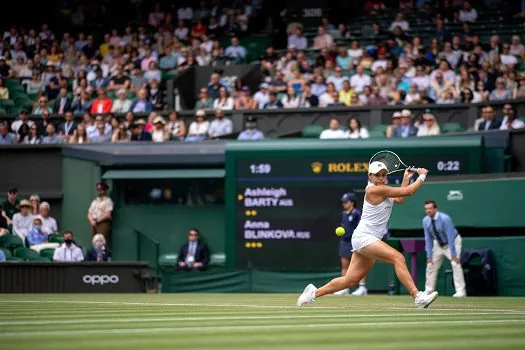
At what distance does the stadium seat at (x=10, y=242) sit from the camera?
80.5ft

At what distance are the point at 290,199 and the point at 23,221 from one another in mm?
6211

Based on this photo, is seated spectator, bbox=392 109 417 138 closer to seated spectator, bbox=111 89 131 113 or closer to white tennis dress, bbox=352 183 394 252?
seated spectator, bbox=111 89 131 113

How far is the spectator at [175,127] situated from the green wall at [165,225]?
2023 millimetres

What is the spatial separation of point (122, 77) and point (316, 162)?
9042 millimetres

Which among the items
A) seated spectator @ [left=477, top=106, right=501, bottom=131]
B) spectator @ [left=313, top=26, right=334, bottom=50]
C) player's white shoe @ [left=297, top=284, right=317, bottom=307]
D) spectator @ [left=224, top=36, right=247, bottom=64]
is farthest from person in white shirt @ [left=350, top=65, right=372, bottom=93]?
player's white shoe @ [left=297, top=284, right=317, bottom=307]

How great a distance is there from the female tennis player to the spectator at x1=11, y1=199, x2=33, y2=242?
541 inches

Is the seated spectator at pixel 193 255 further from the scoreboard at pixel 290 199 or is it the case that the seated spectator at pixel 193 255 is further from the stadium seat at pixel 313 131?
the stadium seat at pixel 313 131

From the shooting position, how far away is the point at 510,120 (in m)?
24.4

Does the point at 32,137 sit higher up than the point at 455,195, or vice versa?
the point at 32,137

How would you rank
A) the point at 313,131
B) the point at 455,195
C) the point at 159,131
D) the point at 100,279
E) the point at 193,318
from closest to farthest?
the point at 193,318 → the point at 455,195 → the point at 100,279 → the point at 313,131 → the point at 159,131

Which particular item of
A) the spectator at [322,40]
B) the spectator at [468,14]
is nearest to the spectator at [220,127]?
the spectator at [322,40]

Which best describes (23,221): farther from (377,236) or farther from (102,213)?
(377,236)

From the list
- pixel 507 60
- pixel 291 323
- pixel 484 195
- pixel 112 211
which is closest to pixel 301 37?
pixel 507 60

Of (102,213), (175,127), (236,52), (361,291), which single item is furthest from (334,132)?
(236,52)
